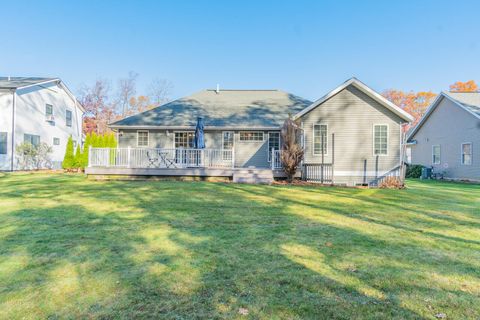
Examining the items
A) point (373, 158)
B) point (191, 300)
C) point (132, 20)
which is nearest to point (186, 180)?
point (373, 158)

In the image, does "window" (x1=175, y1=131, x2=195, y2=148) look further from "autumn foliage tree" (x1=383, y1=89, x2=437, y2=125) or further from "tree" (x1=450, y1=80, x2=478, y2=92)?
"tree" (x1=450, y1=80, x2=478, y2=92)

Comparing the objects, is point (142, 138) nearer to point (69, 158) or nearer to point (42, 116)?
point (69, 158)

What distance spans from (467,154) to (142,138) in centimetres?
1914

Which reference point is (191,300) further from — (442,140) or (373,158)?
(442,140)

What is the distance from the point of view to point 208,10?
2386cm

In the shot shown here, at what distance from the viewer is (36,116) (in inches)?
795

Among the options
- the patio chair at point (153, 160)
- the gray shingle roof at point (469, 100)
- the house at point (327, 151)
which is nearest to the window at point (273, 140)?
the house at point (327, 151)

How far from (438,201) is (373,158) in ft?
16.1

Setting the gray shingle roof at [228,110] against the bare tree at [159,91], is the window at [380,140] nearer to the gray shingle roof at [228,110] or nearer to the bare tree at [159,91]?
the gray shingle roof at [228,110]

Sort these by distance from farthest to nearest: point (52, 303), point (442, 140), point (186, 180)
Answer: point (442, 140)
point (186, 180)
point (52, 303)

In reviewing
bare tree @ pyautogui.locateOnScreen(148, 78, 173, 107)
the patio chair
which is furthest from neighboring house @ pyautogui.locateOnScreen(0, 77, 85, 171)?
bare tree @ pyautogui.locateOnScreen(148, 78, 173, 107)

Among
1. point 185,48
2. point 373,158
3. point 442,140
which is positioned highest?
point 185,48

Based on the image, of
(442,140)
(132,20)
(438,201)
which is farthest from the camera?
(132,20)

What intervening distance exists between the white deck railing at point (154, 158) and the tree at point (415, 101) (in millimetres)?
39122
